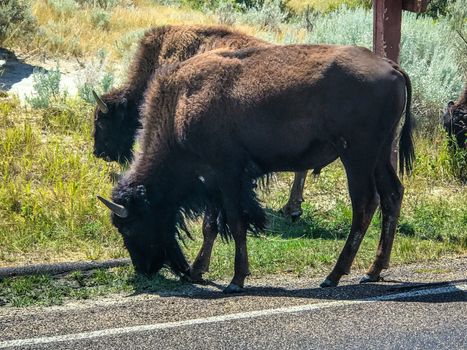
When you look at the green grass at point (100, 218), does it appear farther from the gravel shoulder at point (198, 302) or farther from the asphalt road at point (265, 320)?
the asphalt road at point (265, 320)

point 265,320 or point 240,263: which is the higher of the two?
point 240,263

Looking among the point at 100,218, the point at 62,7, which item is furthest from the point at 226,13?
the point at 100,218

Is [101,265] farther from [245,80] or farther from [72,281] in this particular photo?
[245,80]

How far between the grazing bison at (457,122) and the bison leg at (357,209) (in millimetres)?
5200

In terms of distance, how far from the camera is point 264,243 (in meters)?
9.94

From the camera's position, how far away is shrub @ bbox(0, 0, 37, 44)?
1658cm

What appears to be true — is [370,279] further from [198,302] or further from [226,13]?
[226,13]

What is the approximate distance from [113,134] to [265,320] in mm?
5282

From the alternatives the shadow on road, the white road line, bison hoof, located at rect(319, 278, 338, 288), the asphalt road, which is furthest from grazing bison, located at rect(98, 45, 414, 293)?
the white road line

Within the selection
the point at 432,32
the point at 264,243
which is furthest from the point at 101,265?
the point at 432,32

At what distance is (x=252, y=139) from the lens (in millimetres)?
8164

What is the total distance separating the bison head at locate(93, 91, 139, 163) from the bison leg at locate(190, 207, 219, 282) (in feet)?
9.89

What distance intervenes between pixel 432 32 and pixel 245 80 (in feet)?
30.1

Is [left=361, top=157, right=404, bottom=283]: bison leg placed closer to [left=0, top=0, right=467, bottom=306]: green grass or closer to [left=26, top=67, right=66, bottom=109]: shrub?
[left=0, top=0, right=467, bottom=306]: green grass
